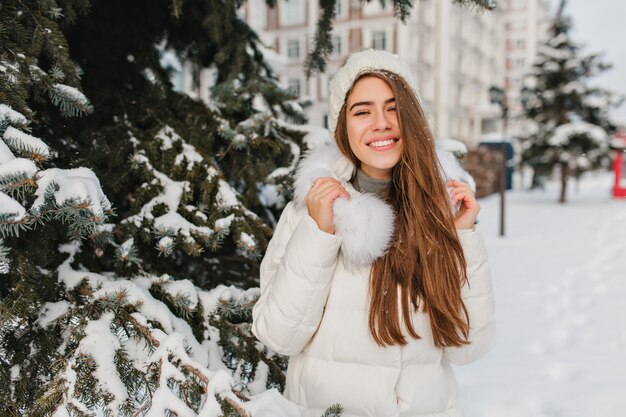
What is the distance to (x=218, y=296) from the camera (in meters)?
1.93

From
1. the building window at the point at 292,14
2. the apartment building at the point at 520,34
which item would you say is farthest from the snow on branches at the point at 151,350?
the apartment building at the point at 520,34

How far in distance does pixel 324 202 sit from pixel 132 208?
0.90 m

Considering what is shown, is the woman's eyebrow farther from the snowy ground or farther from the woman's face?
the snowy ground

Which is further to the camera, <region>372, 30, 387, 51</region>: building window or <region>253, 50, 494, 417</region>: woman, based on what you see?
<region>372, 30, 387, 51</region>: building window

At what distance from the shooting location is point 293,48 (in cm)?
3117

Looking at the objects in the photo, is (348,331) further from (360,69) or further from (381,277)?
(360,69)

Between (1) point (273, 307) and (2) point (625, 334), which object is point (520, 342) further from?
(1) point (273, 307)

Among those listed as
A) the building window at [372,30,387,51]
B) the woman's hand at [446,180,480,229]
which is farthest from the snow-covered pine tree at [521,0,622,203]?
the woman's hand at [446,180,480,229]

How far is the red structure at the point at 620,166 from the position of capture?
1590cm

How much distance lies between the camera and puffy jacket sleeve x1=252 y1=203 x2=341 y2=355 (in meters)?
1.46

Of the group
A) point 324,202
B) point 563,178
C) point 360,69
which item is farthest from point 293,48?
point 324,202

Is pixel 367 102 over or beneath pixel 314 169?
over

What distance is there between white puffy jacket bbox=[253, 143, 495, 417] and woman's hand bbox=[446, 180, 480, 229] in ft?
0.12

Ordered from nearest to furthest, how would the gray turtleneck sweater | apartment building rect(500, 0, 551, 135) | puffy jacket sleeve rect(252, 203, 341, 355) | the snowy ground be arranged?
puffy jacket sleeve rect(252, 203, 341, 355), the gray turtleneck sweater, the snowy ground, apartment building rect(500, 0, 551, 135)
